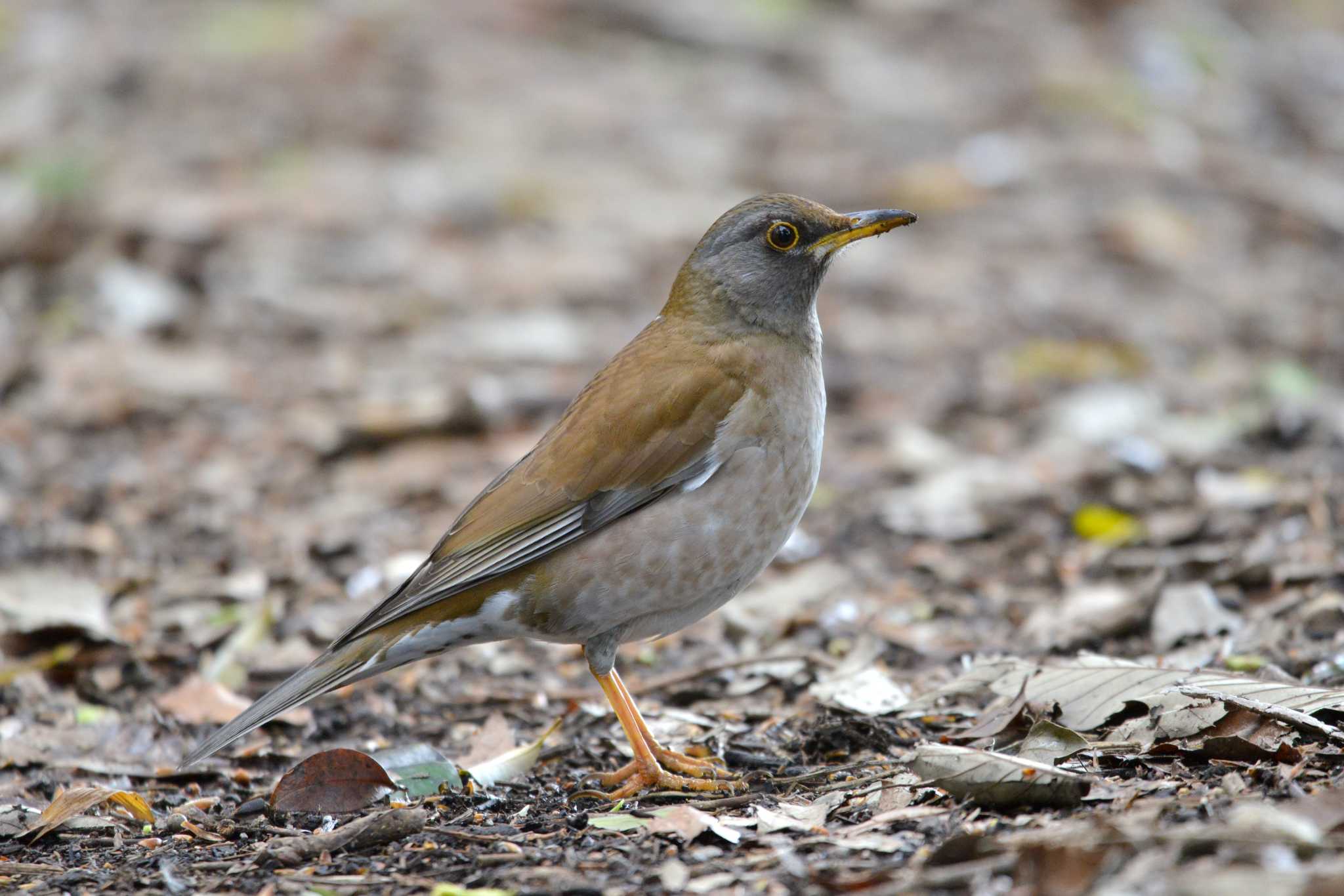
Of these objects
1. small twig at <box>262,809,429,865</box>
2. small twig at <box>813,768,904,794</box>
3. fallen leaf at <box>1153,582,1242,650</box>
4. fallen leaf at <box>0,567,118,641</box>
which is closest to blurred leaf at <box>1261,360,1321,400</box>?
fallen leaf at <box>1153,582,1242,650</box>

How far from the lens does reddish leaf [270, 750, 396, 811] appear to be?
4.52 meters

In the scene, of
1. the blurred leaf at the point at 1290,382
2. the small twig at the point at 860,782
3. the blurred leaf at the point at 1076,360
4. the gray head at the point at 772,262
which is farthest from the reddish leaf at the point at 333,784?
the blurred leaf at the point at 1290,382

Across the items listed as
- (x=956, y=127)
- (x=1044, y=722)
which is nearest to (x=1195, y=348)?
(x=956, y=127)

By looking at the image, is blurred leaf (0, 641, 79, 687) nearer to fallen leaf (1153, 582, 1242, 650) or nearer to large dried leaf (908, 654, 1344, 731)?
large dried leaf (908, 654, 1344, 731)

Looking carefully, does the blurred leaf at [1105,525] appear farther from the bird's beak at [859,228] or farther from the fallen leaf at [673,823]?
the fallen leaf at [673,823]

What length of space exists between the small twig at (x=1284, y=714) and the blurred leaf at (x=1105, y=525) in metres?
2.68

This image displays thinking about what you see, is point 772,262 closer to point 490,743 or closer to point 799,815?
point 490,743

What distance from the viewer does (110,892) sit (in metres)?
3.84

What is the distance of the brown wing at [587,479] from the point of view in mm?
4957

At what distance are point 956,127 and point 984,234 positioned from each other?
6.62ft

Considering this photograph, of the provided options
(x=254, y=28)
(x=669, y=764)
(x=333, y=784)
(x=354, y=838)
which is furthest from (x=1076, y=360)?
(x=254, y=28)

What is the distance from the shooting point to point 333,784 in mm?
4562

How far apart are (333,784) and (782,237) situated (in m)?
2.64

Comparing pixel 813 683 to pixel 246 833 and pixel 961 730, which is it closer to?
pixel 961 730
